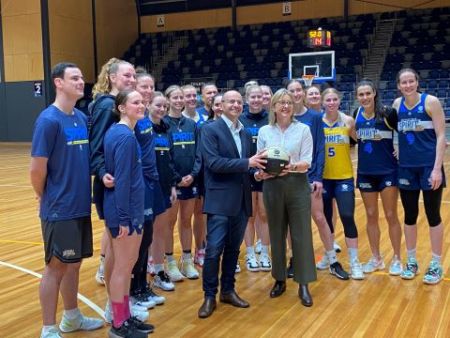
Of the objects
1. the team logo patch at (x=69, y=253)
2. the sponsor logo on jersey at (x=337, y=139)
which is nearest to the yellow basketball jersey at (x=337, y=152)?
the sponsor logo on jersey at (x=337, y=139)

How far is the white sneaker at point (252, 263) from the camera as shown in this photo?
4.64 meters

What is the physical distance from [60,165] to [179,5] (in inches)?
908

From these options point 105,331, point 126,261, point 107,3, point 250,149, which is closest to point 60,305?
point 105,331

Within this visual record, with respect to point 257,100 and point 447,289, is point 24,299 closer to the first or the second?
point 257,100

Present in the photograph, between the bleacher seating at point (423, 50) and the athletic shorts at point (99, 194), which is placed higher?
the bleacher seating at point (423, 50)

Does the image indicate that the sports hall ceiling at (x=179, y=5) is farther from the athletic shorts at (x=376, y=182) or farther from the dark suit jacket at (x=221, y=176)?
the dark suit jacket at (x=221, y=176)

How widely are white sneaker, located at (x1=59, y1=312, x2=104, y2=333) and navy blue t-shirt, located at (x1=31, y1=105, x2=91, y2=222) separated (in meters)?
0.79

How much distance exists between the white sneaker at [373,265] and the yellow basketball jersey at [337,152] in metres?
0.78

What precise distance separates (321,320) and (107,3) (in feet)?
72.2

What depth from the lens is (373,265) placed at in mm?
4508

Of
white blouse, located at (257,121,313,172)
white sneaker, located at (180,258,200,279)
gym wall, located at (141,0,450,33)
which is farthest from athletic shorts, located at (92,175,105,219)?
gym wall, located at (141,0,450,33)

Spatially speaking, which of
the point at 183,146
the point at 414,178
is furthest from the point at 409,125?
the point at 183,146

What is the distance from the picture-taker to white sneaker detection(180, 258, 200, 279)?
445 cm

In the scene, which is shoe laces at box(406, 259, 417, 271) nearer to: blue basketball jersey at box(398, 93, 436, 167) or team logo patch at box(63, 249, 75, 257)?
blue basketball jersey at box(398, 93, 436, 167)
